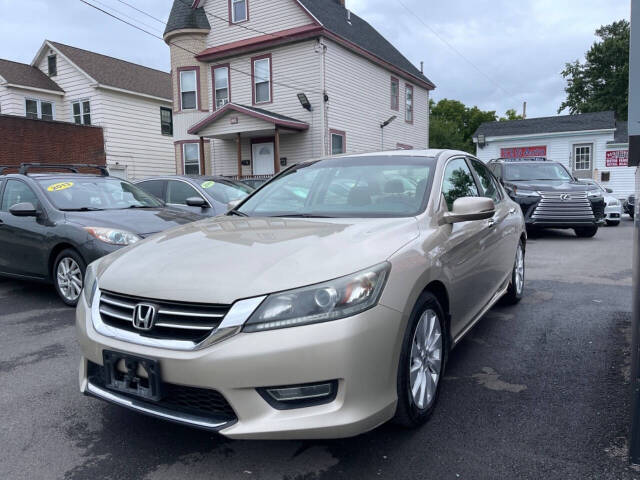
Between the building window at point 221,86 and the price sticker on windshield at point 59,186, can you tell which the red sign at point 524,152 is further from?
the price sticker on windshield at point 59,186

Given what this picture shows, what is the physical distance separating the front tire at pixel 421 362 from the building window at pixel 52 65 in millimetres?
25470

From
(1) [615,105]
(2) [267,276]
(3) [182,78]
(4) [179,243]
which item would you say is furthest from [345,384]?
(1) [615,105]

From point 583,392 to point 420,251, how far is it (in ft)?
4.90

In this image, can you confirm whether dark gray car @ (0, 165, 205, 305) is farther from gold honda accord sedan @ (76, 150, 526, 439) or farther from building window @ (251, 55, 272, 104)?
building window @ (251, 55, 272, 104)

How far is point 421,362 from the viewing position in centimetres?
271

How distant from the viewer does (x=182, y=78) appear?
1975cm

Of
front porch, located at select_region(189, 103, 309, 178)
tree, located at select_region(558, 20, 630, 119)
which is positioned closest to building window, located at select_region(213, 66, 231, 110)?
front porch, located at select_region(189, 103, 309, 178)

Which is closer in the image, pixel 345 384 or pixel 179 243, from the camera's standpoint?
pixel 345 384

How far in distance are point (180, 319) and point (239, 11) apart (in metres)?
18.7

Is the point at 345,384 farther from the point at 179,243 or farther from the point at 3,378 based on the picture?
the point at 3,378

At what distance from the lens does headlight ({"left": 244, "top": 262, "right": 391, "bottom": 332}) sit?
2.17m

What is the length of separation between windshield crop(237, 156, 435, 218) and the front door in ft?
47.5

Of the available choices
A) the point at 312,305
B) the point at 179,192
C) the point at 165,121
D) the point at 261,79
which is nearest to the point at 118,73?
the point at 165,121

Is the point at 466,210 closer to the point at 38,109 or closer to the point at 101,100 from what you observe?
the point at 101,100
